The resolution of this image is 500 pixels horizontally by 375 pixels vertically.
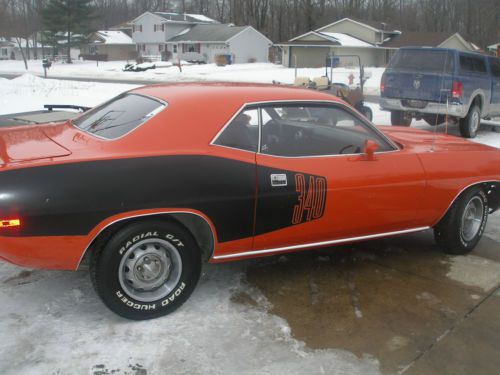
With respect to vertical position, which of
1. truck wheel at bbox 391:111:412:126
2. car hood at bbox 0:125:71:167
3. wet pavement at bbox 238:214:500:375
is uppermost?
car hood at bbox 0:125:71:167

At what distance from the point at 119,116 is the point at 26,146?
65 centimetres

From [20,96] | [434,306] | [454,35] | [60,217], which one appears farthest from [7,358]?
[454,35]

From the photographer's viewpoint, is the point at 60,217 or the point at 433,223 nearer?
the point at 60,217

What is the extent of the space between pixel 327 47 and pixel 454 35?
34.0ft

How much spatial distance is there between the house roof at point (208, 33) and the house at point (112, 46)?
12.2m

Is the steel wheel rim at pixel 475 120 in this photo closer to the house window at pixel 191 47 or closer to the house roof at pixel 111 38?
the house window at pixel 191 47

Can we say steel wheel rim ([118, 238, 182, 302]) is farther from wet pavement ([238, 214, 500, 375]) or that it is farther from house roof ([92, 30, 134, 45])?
house roof ([92, 30, 134, 45])

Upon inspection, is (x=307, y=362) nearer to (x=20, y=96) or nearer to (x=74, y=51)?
(x=20, y=96)

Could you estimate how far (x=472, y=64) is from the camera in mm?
10891

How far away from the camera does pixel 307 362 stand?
9.66ft

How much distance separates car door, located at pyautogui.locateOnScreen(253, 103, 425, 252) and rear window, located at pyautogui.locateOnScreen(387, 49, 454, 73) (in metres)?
6.94

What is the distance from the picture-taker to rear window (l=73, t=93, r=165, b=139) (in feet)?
11.4

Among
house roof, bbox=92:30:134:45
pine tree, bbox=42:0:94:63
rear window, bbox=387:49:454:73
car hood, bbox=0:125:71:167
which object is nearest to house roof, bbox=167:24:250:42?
pine tree, bbox=42:0:94:63

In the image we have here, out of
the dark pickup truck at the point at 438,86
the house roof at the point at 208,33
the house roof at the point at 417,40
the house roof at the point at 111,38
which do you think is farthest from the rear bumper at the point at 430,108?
the house roof at the point at 111,38
